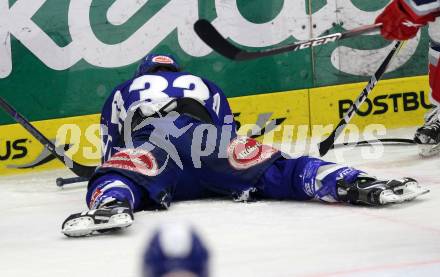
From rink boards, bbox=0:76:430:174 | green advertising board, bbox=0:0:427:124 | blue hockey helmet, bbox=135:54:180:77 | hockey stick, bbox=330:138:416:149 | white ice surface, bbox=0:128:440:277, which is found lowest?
white ice surface, bbox=0:128:440:277

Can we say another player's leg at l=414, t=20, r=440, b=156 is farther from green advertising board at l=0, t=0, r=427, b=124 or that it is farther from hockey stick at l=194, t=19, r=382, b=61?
hockey stick at l=194, t=19, r=382, b=61

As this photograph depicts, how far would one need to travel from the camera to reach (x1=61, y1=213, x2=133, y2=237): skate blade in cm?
225

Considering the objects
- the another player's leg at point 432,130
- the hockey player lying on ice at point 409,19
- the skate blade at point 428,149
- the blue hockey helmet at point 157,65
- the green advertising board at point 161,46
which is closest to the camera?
the hockey player lying on ice at point 409,19

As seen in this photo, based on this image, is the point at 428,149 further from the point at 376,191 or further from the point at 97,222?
the point at 97,222

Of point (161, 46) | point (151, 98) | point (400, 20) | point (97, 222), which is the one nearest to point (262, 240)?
point (97, 222)

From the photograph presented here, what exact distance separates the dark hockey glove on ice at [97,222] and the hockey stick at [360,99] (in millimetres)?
1793

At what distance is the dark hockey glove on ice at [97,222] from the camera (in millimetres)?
2248

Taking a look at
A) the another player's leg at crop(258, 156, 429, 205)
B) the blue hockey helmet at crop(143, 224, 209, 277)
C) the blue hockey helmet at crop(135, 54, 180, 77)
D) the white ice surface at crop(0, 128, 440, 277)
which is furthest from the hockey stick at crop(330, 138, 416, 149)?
the blue hockey helmet at crop(143, 224, 209, 277)

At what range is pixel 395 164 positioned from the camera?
3.58m

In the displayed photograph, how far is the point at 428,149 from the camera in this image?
12.2 feet

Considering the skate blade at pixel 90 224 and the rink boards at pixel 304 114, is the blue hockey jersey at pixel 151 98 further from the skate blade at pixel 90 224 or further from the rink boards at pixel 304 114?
the rink boards at pixel 304 114

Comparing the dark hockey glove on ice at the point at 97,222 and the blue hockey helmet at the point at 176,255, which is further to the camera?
the dark hockey glove on ice at the point at 97,222

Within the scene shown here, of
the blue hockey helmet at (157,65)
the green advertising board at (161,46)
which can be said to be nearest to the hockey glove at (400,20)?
the blue hockey helmet at (157,65)

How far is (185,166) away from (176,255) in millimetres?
2238
